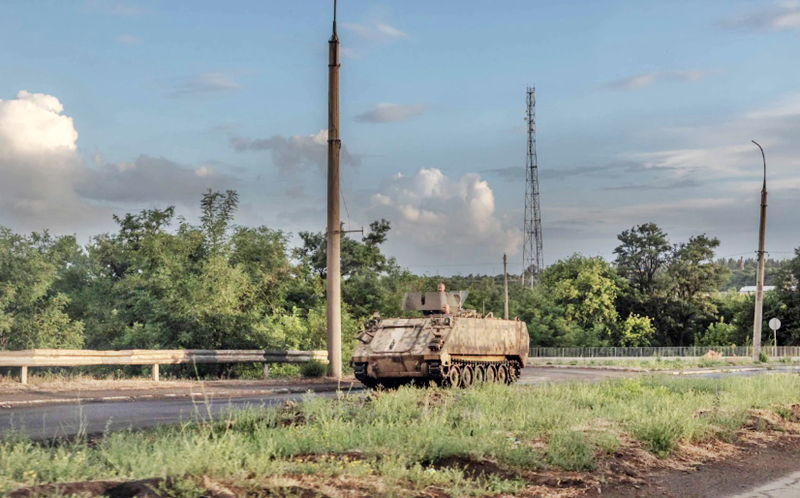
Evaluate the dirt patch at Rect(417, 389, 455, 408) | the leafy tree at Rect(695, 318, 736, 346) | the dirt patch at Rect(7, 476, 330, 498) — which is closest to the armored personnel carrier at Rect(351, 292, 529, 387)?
the dirt patch at Rect(417, 389, 455, 408)

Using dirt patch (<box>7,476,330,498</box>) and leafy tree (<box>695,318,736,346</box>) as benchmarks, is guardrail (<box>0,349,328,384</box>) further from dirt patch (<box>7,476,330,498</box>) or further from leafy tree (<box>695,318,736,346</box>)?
leafy tree (<box>695,318,736,346</box>)

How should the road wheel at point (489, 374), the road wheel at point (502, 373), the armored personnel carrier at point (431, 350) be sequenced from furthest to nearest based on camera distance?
1. the road wheel at point (502, 373)
2. the road wheel at point (489, 374)
3. the armored personnel carrier at point (431, 350)

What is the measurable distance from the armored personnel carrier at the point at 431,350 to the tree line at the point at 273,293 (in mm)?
11084

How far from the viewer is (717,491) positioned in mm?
10008

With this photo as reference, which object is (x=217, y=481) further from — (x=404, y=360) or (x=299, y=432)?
(x=404, y=360)

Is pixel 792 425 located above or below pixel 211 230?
below

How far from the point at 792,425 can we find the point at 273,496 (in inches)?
471

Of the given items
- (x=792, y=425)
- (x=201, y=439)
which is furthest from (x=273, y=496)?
(x=792, y=425)

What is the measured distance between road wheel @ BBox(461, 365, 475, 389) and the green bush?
4.98 meters

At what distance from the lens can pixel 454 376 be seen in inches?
923

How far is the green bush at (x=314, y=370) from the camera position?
27.1 metres

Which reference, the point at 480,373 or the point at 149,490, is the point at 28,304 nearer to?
the point at 480,373

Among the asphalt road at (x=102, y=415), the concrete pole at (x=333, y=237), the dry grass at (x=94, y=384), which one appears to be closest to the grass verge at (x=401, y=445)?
the asphalt road at (x=102, y=415)

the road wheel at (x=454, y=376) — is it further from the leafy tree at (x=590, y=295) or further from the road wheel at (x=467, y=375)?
the leafy tree at (x=590, y=295)
